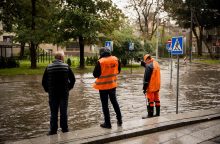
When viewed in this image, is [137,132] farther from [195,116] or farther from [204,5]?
[204,5]

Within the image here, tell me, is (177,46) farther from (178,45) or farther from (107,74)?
(107,74)

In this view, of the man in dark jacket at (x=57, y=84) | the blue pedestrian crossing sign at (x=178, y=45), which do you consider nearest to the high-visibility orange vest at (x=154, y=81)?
the blue pedestrian crossing sign at (x=178, y=45)

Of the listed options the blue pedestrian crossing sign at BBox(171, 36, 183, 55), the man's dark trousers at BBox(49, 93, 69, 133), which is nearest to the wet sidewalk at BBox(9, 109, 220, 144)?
the man's dark trousers at BBox(49, 93, 69, 133)

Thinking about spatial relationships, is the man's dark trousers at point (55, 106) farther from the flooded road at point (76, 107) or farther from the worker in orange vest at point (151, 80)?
the worker in orange vest at point (151, 80)

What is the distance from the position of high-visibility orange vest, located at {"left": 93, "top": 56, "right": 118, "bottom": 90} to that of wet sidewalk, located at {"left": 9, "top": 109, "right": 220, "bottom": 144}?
3.48ft

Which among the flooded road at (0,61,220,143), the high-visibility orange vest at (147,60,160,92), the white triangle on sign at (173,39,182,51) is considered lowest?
the flooded road at (0,61,220,143)

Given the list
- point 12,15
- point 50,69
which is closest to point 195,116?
point 50,69

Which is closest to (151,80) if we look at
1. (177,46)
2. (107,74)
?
(177,46)

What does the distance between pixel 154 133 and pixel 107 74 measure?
6.14ft

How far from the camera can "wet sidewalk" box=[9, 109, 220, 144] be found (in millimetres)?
7328

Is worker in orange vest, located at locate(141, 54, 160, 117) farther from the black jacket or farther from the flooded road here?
the black jacket

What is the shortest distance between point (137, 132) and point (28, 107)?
572 cm

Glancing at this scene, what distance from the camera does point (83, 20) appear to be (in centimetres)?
2970

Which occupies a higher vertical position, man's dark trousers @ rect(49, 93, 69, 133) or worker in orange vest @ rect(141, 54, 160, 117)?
worker in orange vest @ rect(141, 54, 160, 117)
